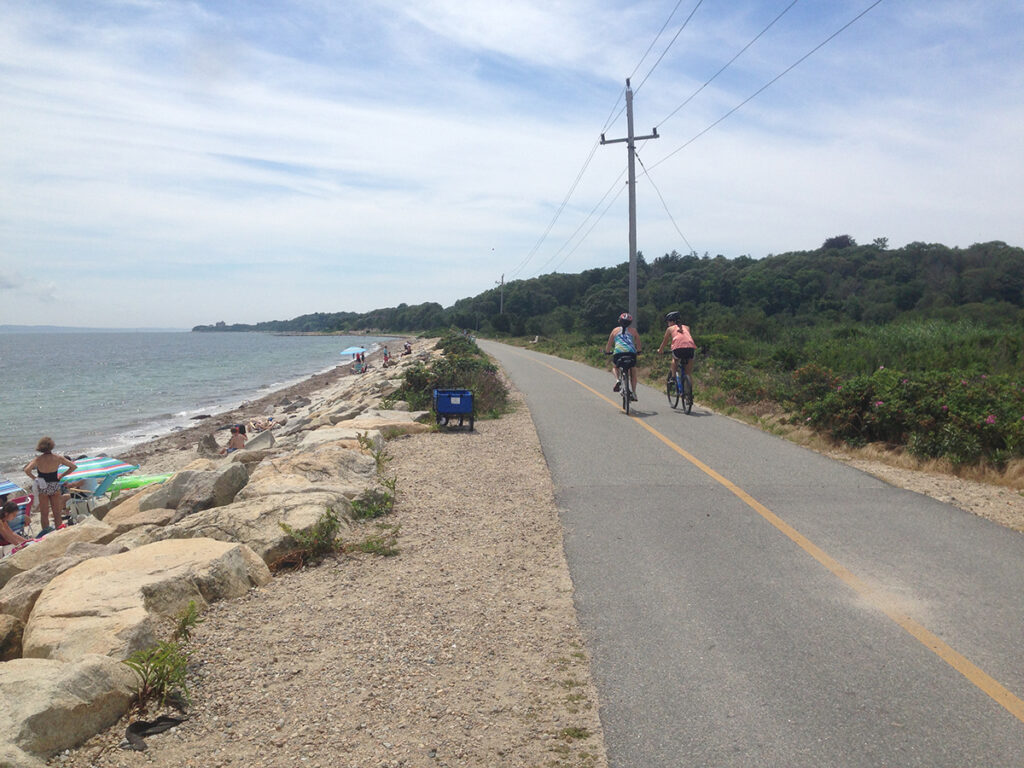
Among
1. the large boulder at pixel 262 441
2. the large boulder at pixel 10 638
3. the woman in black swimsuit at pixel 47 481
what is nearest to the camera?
the large boulder at pixel 10 638

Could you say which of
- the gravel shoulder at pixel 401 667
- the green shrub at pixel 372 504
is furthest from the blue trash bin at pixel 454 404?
the gravel shoulder at pixel 401 667

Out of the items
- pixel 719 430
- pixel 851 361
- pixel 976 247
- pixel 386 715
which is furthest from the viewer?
pixel 976 247

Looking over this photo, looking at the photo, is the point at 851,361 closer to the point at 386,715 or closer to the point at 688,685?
the point at 688,685

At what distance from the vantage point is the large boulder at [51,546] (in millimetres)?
8320

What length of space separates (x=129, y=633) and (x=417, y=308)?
18065 centimetres

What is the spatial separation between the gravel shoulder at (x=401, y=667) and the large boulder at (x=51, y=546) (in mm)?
4223

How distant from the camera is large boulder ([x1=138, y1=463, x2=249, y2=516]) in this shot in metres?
8.54

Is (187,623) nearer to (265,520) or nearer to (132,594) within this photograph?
(132,594)

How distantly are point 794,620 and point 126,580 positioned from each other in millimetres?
4293

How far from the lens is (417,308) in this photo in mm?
182375

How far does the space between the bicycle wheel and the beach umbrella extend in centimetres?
1195

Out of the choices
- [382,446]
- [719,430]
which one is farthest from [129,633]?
[719,430]

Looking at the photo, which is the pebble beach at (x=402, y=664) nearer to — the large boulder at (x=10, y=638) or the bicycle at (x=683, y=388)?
the large boulder at (x=10, y=638)

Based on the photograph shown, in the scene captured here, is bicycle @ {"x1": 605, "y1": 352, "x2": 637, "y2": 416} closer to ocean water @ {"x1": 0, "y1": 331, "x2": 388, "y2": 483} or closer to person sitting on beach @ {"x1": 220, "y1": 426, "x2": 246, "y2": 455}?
person sitting on beach @ {"x1": 220, "y1": 426, "x2": 246, "y2": 455}
